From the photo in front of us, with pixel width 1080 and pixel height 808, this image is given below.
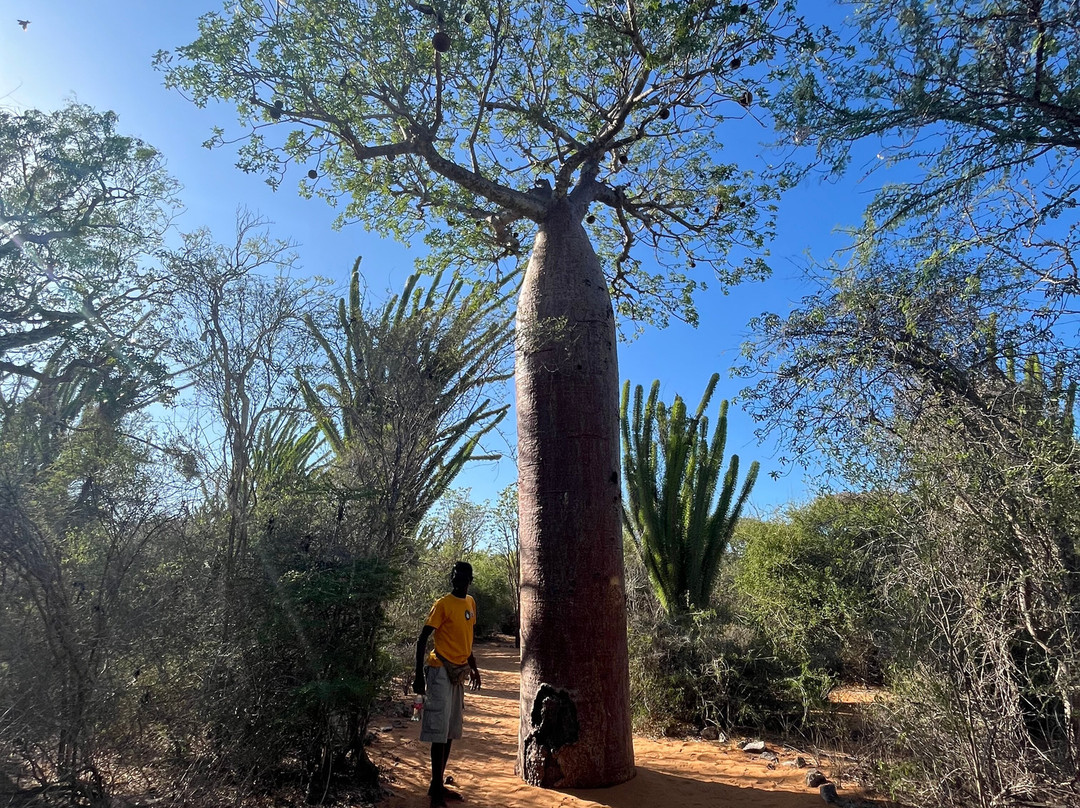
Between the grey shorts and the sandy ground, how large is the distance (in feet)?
1.39

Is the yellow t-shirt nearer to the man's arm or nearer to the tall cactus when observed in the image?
the man's arm

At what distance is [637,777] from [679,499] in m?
3.90

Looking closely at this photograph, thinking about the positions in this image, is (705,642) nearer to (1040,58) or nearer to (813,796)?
(813,796)

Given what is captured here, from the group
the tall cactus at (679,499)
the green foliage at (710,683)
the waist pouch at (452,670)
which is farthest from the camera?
the tall cactus at (679,499)

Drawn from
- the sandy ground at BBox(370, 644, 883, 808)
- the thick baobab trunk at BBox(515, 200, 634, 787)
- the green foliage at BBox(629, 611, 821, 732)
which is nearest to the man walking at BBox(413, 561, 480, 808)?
the sandy ground at BBox(370, 644, 883, 808)

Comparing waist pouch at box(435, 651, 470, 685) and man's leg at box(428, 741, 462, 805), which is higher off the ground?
waist pouch at box(435, 651, 470, 685)

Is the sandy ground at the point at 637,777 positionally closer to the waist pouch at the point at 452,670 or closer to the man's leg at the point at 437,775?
the man's leg at the point at 437,775

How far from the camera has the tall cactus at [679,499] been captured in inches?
291

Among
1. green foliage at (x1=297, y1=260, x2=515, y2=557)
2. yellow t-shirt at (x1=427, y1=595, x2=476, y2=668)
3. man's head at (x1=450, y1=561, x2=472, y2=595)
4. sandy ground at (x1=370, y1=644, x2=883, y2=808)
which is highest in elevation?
green foliage at (x1=297, y1=260, x2=515, y2=557)

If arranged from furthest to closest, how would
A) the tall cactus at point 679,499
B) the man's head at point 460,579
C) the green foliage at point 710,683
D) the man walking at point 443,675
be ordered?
the tall cactus at point 679,499 < the green foliage at point 710,683 < the man's head at point 460,579 < the man walking at point 443,675

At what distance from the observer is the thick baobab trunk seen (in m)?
4.02


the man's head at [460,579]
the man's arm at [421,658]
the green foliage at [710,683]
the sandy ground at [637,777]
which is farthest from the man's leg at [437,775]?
the green foliage at [710,683]

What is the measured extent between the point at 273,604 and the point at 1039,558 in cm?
390

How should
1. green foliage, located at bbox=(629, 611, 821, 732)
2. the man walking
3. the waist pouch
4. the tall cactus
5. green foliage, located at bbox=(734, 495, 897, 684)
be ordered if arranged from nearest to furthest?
green foliage, located at bbox=(734, 495, 897, 684) → the man walking → the waist pouch → green foliage, located at bbox=(629, 611, 821, 732) → the tall cactus
